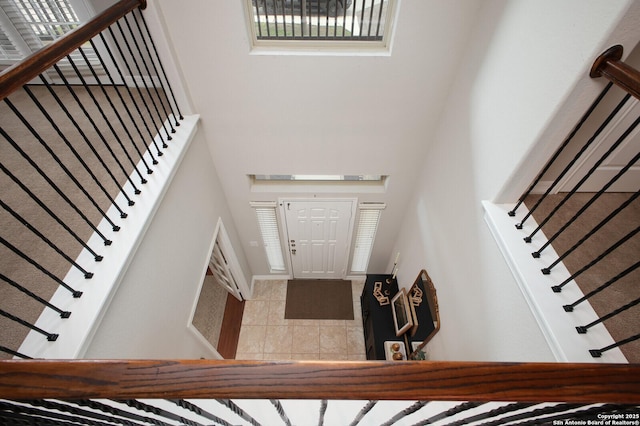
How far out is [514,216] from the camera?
1736 mm

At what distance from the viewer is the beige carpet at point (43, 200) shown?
1528mm

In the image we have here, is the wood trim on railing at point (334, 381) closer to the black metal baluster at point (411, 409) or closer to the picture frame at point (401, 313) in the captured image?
the black metal baluster at point (411, 409)

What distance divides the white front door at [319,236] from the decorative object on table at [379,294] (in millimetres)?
703

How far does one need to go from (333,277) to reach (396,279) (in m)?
1.33

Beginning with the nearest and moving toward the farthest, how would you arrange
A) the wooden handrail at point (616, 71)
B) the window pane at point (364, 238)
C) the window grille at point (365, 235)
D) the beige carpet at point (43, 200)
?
the wooden handrail at point (616, 71) → the beige carpet at point (43, 200) → the window grille at point (365, 235) → the window pane at point (364, 238)

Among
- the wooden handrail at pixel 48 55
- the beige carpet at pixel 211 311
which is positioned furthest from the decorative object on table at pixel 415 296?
the wooden handrail at pixel 48 55

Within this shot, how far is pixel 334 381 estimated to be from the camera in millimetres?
654

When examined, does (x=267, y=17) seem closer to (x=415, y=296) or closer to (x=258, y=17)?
(x=258, y=17)

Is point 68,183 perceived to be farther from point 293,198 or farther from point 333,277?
point 333,277

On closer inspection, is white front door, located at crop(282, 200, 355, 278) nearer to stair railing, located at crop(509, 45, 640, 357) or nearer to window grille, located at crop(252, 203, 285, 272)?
window grille, located at crop(252, 203, 285, 272)

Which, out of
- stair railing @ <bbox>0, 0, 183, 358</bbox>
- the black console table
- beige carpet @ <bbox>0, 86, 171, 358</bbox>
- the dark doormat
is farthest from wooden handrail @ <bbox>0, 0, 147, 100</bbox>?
the dark doormat

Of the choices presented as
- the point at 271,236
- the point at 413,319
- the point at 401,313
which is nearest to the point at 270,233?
the point at 271,236

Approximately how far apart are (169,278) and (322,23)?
92.9 inches

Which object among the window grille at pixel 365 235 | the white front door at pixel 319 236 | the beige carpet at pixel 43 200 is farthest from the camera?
the window grille at pixel 365 235
